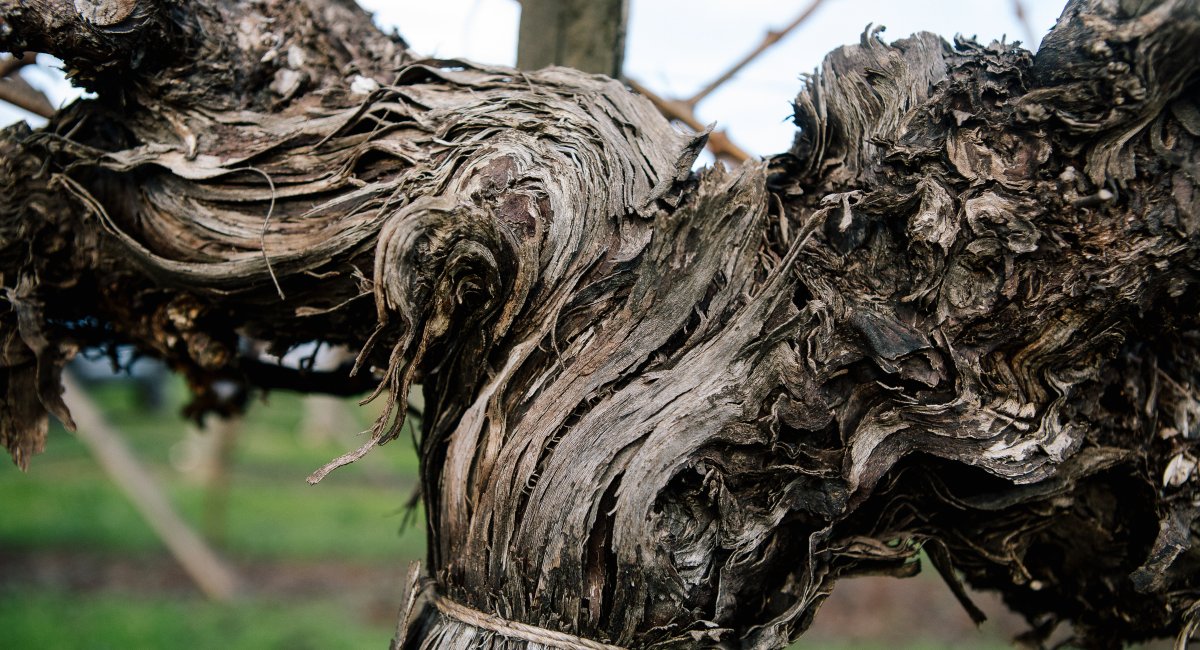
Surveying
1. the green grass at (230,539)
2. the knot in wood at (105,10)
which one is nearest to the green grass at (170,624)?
the green grass at (230,539)

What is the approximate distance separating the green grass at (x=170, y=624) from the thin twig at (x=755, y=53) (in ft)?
17.0

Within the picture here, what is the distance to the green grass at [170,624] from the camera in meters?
6.13

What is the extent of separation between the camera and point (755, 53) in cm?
304

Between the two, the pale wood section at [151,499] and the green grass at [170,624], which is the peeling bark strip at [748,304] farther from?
the pale wood section at [151,499]

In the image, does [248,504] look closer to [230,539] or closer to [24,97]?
[230,539]

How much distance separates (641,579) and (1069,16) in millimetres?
1316

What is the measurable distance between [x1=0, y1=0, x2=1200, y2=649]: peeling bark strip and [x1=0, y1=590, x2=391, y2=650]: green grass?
520 centimetres

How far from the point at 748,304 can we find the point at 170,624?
6.60 metres

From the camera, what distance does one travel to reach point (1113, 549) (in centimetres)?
186

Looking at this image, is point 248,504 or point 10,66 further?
point 248,504

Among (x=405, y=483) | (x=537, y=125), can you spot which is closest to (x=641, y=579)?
Result: (x=537, y=125)

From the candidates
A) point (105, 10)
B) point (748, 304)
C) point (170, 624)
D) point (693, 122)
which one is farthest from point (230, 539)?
point (748, 304)

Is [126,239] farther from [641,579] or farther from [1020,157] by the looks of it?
[1020,157]

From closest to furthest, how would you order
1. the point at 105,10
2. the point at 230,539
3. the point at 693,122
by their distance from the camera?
1. the point at 105,10
2. the point at 693,122
3. the point at 230,539
